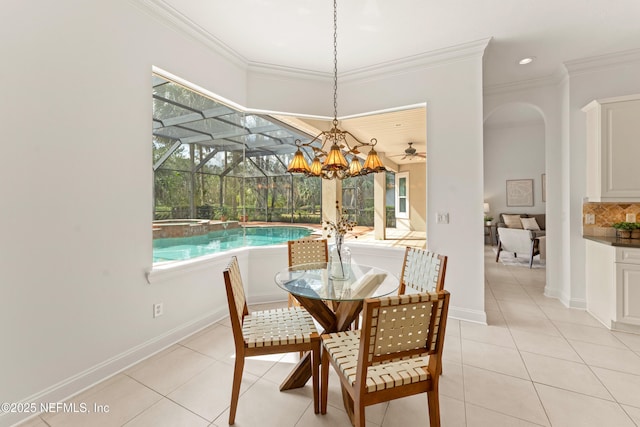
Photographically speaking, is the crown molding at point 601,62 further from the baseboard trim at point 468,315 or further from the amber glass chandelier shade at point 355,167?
the amber glass chandelier shade at point 355,167

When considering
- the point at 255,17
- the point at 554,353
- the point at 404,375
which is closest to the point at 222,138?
the point at 255,17

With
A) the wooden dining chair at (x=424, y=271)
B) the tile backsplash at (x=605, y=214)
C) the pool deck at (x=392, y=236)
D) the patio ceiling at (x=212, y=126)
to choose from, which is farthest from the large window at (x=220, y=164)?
the tile backsplash at (x=605, y=214)

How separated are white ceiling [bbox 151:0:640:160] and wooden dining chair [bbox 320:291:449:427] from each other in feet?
8.06

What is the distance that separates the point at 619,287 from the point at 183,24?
16.0ft

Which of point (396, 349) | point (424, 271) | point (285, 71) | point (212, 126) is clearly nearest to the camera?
point (396, 349)

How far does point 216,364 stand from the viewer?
229 centimetres

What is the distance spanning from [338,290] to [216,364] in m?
1.26

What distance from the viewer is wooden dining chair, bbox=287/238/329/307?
286 centimetres

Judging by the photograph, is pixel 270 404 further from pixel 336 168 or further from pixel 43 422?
pixel 336 168

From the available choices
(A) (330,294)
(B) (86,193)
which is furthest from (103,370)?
(A) (330,294)

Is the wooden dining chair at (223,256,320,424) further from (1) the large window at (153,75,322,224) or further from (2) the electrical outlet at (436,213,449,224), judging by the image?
(2) the electrical outlet at (436,213,449,224)

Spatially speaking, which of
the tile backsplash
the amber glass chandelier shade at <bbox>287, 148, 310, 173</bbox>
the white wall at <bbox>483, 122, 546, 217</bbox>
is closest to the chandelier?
the amber glass chandelier shade at <bbox>287, 148, 310, 173</bbox>

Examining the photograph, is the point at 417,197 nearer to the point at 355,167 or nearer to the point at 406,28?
the point at 355,167

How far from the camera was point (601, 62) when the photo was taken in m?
3.30
